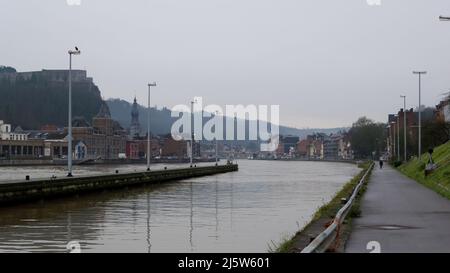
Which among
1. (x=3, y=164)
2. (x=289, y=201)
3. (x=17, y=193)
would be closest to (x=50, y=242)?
(x=17, y=193)

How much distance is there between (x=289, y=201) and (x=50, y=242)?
21.2m

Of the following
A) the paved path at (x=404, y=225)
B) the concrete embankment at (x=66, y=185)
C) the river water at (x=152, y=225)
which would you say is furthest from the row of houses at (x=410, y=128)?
the paved path at (x=404, y=225)

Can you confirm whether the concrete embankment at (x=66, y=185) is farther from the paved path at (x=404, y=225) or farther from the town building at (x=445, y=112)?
the town building at (x=445, y=112)

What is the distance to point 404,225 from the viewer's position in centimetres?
1933

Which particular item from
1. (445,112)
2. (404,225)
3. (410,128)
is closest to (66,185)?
(404,225)

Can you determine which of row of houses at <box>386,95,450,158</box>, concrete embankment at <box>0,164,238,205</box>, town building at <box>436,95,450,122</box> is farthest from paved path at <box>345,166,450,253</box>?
town building at <box>436,95,450,122</box>

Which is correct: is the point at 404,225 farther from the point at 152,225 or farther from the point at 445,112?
the point at 445,112

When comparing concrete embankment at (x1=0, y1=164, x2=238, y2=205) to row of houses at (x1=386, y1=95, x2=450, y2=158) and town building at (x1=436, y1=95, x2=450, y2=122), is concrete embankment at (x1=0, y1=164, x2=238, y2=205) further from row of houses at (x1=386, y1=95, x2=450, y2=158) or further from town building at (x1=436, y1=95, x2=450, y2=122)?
town building at (x1=436, y1=95, x2=450, y2=122)

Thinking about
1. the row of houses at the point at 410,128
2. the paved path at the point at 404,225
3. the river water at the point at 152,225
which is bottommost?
the river water at the point at 152,225

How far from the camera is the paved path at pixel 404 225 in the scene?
14.7 meters

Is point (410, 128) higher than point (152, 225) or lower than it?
higher

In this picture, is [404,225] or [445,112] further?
[445,112]

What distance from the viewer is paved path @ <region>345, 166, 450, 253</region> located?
14742mm
